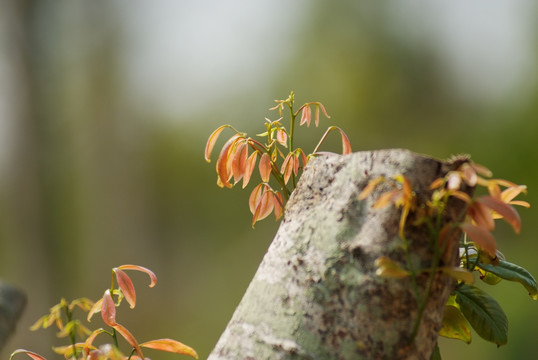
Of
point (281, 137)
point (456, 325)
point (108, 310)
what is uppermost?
point (281, 137)

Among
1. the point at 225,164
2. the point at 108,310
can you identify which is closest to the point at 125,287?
the point at 108,310

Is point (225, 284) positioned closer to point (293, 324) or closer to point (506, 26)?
point (506, 26)

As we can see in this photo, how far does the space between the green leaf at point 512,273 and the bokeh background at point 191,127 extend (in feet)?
9.65

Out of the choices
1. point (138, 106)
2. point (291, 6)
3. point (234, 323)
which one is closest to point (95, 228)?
point (138, 106)

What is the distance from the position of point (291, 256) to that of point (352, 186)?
2.8 inches

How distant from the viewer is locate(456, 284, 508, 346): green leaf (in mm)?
448

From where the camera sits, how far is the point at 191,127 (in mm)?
4848

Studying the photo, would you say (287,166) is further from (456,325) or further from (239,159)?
(456,325)

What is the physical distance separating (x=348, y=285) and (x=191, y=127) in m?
4.60

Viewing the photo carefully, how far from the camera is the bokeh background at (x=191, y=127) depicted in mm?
3477

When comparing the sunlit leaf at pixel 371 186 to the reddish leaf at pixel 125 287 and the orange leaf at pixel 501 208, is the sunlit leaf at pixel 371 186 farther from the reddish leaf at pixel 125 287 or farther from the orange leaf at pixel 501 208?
the reddish leaf at pixel 125 287

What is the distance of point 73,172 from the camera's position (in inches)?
197

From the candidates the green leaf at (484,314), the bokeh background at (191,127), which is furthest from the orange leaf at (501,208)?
the bokeh background at (191,127)

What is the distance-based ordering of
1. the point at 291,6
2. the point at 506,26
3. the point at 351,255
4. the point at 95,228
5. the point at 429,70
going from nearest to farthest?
the point at 351,255 → the point at 506,26 → the point at 429,70 → the point at 291,6 → the point at 95,228
